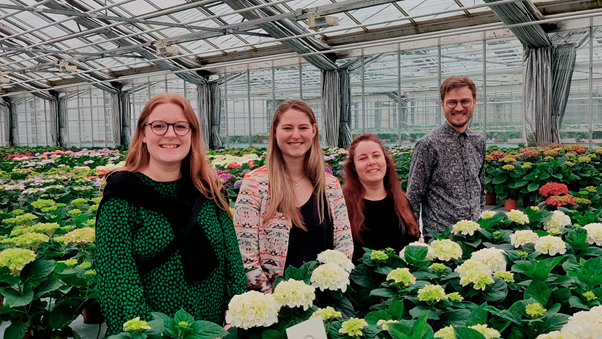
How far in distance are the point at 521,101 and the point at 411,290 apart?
1141 cm

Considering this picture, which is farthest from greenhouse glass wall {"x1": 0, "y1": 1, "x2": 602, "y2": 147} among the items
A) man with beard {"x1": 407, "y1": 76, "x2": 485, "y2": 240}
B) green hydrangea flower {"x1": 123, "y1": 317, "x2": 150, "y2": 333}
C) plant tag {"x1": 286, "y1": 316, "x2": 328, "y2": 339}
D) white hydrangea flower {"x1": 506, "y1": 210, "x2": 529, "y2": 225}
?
green hydrangea flower {"x1": 123, "y1": 317, "x2": 150, "y2": 333}

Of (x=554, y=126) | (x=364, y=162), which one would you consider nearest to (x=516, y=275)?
(x=364, y=162)

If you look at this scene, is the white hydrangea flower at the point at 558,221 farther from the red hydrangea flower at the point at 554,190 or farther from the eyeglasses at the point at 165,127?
the eyeglasses at the point at 165,127

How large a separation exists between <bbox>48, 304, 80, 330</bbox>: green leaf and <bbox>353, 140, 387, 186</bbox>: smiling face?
1.52 m

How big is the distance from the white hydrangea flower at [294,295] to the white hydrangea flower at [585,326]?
662mm

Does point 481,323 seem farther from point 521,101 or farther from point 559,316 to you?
point 521,101

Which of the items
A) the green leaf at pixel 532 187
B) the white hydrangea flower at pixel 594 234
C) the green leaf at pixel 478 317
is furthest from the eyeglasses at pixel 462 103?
the green leaf at pixel 532 187

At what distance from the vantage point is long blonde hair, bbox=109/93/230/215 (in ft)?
5.45

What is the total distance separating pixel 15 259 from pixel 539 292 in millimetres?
1915

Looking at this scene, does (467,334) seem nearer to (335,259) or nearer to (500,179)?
(335,259)

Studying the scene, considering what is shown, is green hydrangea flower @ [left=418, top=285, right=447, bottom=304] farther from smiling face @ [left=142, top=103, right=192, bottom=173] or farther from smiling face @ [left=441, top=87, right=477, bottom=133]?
smiling face @ [left=441, top=87, right=477, bottom=133]

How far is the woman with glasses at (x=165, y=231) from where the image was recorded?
1.50m

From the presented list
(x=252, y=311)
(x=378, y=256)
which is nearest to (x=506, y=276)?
(x=378, y=256)

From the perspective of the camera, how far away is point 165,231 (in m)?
1.59
